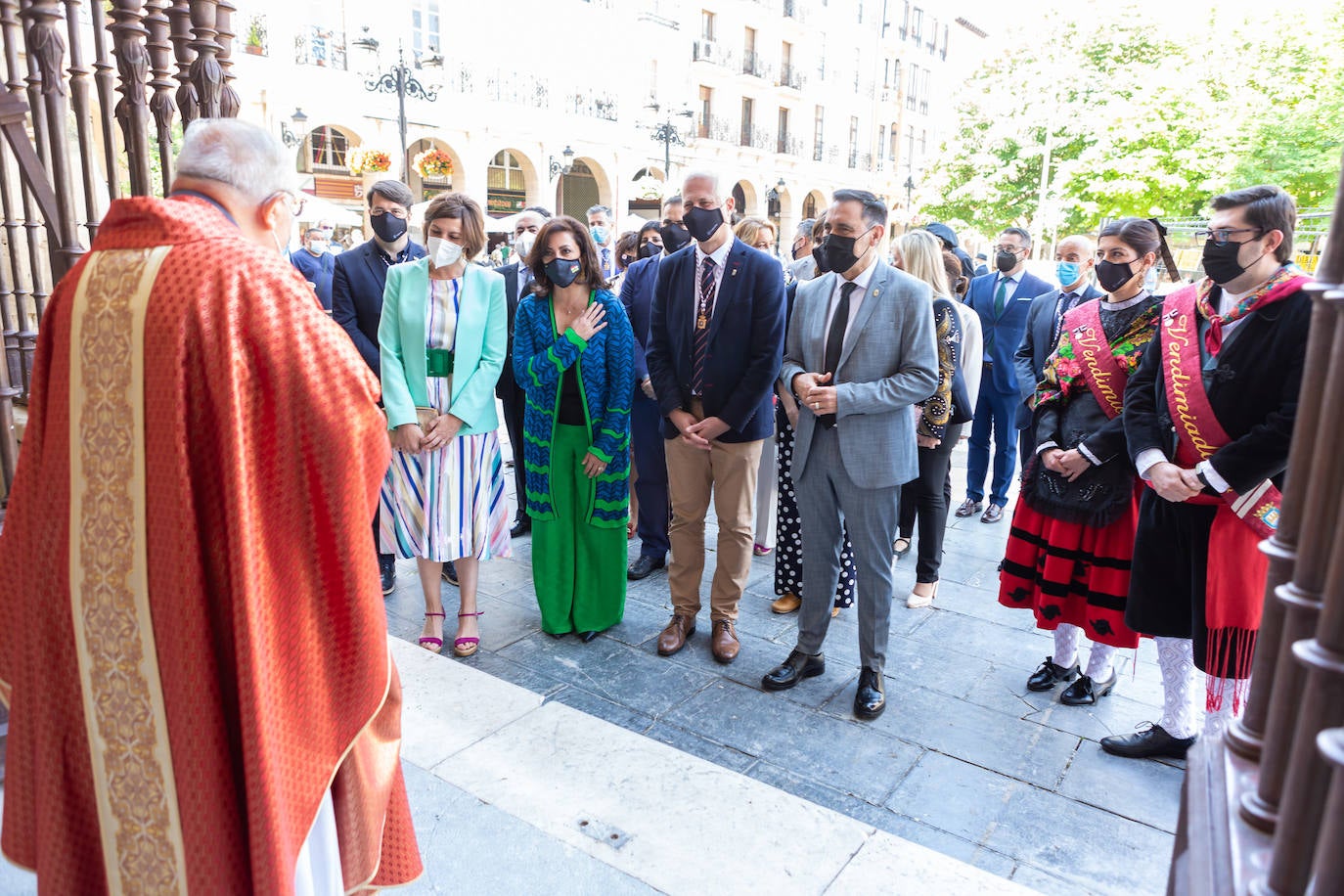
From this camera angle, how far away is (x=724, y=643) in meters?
4.16

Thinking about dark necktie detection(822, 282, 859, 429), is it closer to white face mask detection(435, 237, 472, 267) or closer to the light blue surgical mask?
white face mask detection(435, 237, 472, 267)

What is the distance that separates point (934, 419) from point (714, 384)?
→ 4.29 ft

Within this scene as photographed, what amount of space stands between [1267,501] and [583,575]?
2.76m

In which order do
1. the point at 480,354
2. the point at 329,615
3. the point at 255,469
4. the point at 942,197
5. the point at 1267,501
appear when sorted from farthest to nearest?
the point at 942,197 → the point at 480,354 → the point at 1267,501 → the point at 329,615 → the point at 255,469

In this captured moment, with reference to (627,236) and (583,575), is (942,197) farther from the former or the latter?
(583,575)

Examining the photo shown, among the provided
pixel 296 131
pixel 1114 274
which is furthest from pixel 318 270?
pixel 296 131

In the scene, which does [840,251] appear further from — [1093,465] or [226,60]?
[226,60]

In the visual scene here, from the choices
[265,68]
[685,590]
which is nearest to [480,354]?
[685,590]

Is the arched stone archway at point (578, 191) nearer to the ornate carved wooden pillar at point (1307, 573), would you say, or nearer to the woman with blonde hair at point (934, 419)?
the woman with blonde hair at point (934, 419)

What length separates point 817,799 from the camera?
3.06 meters

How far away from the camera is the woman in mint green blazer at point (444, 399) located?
13.1ft

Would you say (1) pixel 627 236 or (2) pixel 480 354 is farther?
(1) pixel 627 236

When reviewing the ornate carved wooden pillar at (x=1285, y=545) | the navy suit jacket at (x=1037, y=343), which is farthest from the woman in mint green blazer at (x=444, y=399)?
the ornate carved wooden pillar at (x=1285, y=545)

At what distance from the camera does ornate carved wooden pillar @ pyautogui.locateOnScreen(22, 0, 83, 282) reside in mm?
2939
